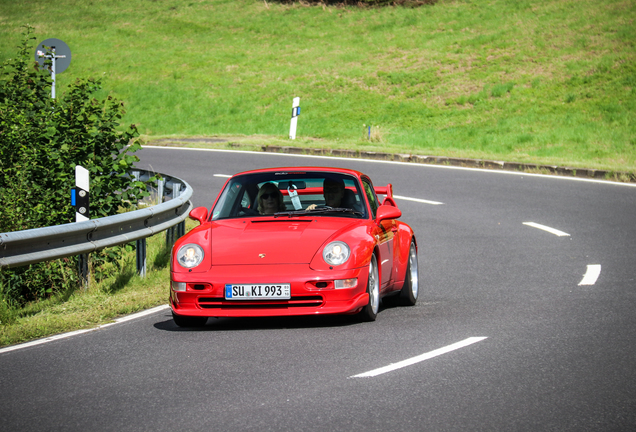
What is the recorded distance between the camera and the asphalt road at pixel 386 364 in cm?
456

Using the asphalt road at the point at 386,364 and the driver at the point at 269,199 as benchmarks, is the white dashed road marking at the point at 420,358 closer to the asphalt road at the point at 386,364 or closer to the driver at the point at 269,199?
the asphalt road at the point at 386,364

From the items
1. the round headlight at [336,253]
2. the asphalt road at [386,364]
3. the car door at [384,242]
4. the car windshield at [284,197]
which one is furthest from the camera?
the car windshield at [284,197]

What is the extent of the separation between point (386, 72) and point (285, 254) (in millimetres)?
41426

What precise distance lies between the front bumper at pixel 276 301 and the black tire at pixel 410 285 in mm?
1435

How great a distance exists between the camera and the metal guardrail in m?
7.13

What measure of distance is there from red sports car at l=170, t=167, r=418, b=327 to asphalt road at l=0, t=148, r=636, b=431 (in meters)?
0.24

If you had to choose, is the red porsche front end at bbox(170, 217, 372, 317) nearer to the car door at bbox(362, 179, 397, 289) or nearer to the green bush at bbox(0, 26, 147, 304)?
the car door at bbox(362, 179, 397, 289)

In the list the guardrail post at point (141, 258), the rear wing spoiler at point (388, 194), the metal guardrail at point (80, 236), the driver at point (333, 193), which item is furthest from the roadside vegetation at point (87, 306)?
the rear wing spoiler at point (388, 194)

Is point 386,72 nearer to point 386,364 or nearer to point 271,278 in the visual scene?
point 271,278

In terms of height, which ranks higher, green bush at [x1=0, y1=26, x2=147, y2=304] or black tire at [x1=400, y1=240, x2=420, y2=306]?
green bush at [x1=0, y1=26, x2=147, y2=304]

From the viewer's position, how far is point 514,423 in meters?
4.43

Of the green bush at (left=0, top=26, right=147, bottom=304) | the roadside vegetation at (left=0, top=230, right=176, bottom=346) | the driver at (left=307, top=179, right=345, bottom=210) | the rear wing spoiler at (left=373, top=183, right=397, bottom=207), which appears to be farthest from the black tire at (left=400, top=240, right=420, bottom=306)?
the green bush at (left=0, top=26, right=147, bottom=304)

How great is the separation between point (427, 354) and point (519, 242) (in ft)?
21.7

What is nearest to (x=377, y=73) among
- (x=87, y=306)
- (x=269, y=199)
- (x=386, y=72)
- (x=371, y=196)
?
(x=386, y=72)
